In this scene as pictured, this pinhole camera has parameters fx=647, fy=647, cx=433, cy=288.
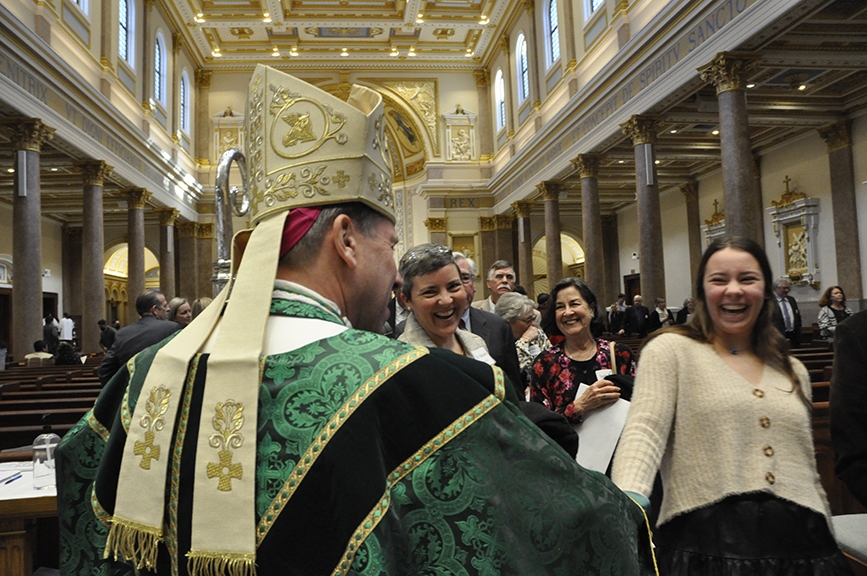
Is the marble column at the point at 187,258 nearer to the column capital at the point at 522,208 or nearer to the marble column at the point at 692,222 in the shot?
the column capital at the point at 522,208

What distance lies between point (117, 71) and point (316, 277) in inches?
673

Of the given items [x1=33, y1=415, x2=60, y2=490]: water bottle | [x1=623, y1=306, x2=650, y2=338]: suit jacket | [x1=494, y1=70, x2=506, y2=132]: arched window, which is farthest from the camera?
[x1=494, y1=70, x2=506, y2=132]: arched window

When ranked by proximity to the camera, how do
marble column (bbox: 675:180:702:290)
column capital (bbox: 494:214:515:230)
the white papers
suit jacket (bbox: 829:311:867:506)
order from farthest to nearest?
column capital (bbox: 494:214:515:230) < marble column (bbox: 675:180:702:290) < the white papers < suit jacket (bbox: 829:311:867:506)

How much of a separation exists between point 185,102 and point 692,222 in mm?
16751

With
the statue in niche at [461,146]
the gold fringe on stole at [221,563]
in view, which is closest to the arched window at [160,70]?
the statue in niche at [461,146]

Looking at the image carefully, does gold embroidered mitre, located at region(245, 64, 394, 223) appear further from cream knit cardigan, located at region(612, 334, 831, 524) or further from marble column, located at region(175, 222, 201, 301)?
marble column, located at region(175, 222, 201, 301)

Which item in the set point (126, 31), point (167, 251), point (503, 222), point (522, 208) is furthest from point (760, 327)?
point (503, 222)

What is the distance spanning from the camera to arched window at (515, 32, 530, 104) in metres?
19.7

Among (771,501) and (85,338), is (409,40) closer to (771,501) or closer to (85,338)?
(85,338)

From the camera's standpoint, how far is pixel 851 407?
1771 mm

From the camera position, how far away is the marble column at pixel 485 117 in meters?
23.3

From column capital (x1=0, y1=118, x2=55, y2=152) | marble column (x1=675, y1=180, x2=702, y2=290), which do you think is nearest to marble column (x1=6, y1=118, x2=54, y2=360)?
column capital (x1=0, y1=118, x2=55, y2=152)

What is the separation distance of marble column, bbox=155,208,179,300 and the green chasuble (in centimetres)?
1976

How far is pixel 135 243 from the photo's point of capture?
56.2 feet
